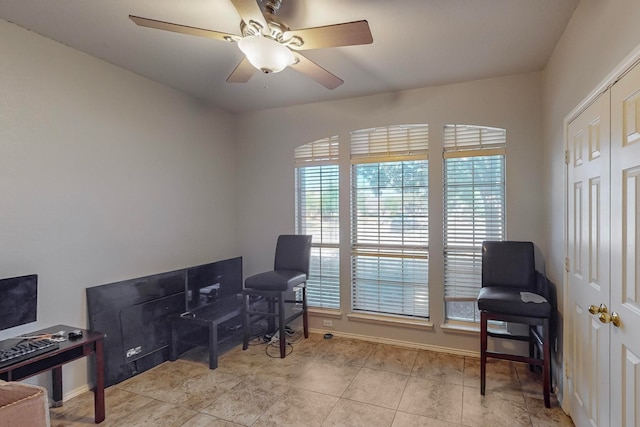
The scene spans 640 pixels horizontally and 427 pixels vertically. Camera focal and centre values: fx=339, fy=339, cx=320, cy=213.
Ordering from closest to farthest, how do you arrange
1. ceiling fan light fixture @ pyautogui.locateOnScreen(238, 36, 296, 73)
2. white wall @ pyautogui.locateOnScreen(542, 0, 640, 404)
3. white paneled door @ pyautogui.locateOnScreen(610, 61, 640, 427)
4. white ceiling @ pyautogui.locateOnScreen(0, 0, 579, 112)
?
white paneled door @ pyautogui.locateOnScreen(610, 61, 640, 427), white wall @ pyautogui.locateOnScreen(542, 0, 640, 404), ceiling fan light fixture @ pyautogui.locateOnScreen(238, 36, 296, 73), white ceiling @ pyautogui.locateOnScreen(0, 0, 579, 112)

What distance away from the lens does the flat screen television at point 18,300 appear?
2.10 metres

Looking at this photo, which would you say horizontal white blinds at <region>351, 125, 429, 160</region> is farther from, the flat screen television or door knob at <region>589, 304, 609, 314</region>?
the flat screen television

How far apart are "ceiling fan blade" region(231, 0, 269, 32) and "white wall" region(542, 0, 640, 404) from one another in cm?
163

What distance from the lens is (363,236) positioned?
12.4 ft

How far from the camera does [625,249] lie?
1.50 m

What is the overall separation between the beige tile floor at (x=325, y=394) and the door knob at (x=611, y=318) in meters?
0.99

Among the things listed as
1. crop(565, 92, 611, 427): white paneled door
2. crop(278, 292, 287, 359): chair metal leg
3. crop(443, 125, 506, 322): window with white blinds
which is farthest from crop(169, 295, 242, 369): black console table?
crop(565, 92, 611, 427): white paneled door

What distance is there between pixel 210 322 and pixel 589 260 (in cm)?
286

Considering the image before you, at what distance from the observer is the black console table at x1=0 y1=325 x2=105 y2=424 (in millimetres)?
1937

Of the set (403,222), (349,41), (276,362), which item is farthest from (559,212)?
(276,362)

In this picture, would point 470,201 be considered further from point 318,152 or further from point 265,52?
point 265,52

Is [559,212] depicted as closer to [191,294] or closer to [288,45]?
[288,45]

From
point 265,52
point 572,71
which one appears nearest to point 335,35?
point 265,52

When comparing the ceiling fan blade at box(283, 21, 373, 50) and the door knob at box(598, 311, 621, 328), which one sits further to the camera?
the ceiling fan blade at box(283, 21, 373, 50)
